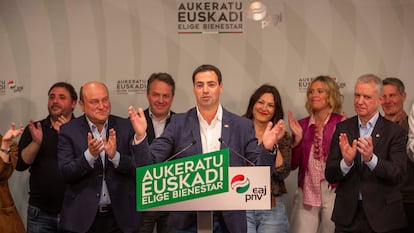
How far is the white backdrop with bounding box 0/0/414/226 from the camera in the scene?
5.29 meters

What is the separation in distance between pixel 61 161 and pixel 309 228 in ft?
6.56

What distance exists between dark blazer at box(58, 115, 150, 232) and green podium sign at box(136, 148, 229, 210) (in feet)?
3.60

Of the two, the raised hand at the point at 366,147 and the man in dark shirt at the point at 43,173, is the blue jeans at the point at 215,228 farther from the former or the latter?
the man in dark shirt at the point at 43,173

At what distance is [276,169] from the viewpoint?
4.24 metres

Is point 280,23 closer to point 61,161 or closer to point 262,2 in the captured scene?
point 262,2

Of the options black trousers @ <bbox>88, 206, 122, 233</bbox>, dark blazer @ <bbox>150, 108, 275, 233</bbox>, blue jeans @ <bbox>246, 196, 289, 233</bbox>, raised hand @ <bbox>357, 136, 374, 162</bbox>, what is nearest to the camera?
dark blazer @ <bbox>150, 108, 275, 233</bbox>

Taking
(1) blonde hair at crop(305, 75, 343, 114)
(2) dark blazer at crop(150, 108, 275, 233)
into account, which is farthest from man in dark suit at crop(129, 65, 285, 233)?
(1) blonde hair at crop(305, 75, 343, 114)

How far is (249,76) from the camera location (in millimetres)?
5301

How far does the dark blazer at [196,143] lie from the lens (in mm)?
3068

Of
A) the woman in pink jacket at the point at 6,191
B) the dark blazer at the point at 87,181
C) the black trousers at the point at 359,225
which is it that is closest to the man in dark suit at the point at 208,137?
the dark blazer at the point at 87,181

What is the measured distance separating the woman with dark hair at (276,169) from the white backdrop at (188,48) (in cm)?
75

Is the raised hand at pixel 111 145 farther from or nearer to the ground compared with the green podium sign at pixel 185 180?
farther from the ground

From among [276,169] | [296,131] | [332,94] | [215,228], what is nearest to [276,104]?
[296,131]

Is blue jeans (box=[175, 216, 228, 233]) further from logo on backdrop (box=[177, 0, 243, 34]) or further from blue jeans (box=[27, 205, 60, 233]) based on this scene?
logo on backdrop (box=[177, 0, 243, 34])
